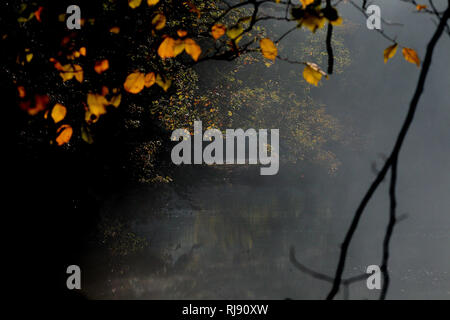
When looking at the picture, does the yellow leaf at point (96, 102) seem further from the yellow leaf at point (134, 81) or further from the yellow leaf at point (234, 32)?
the yellow leaf at point (234, 32)

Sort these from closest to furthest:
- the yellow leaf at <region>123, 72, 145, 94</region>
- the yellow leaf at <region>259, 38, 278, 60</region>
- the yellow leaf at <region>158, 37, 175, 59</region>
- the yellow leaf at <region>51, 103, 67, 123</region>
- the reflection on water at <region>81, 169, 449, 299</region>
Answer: the yellow leaf at <region>259, 38, 278, 60</region>, the yellow leaf at <region>158, 37, 175, 59</region>, the yellow leaf at <region>123, 72, 145, 94</region>, the yellow leaf at <region>51, 103, 67, 123</region>, the reflection on water at <region>81, 169, 449, 299</region>

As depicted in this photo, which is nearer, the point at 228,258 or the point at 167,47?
the point at 167,47

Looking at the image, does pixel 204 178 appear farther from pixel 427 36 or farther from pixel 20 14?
pixel 427 36

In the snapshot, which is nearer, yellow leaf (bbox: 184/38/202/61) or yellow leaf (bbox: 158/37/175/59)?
yellow leaf (bbox: 184/38/202/61)

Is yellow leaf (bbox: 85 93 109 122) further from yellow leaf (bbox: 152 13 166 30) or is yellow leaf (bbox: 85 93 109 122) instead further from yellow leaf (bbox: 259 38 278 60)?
yellow leaf (bbox: 259 38 278 60)

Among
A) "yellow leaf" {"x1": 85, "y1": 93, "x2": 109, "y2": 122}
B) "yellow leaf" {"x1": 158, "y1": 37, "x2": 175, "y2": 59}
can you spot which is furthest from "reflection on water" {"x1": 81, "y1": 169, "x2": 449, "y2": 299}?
"yellow leaf" {"x1": 158, "y1": 37, "x2": 175, "y2": 59}

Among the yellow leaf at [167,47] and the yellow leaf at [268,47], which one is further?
the yellow leaf at [167,47]

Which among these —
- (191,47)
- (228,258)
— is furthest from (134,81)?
(228,258)

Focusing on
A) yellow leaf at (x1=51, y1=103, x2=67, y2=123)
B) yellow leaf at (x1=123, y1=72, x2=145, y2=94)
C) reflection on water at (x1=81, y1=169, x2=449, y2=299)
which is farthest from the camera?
reflection on water at (x1=81, y1=169, x2=449, y2=299)

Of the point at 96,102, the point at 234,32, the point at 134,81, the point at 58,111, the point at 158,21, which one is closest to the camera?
the point at 234,32

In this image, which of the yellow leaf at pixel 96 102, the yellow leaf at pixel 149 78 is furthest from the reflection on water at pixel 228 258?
the yellow leaf at pixel 96 102

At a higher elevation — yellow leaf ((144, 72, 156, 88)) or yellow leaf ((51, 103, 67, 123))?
yellow leaf ((144, 72, 156, 88))

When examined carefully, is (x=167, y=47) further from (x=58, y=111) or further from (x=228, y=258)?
(x=228, y=258)

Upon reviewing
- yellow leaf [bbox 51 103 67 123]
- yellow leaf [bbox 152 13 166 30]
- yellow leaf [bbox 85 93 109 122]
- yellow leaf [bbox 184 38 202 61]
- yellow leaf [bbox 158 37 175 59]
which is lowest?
yellow leaf [bbox 85 93 109 122]
